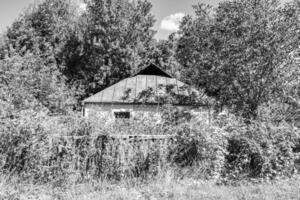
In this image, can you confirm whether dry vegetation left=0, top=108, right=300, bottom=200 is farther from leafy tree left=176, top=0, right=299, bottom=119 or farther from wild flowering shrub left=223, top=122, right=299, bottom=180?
leafy tree left=176, top=0, right=299, bottom=119

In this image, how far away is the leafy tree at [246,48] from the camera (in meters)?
7.16

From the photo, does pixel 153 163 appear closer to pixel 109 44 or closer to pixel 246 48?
pixel 246 48

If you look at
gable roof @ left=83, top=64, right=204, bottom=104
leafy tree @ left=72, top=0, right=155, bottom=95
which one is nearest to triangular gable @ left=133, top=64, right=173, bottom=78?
gable roof @ left=83, top=64, right=204, bottom=104

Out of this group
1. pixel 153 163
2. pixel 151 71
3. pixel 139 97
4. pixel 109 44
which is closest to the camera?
pixel 153 163

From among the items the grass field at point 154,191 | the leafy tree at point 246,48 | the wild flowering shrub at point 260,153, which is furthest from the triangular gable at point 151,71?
the grass field at point 154,191

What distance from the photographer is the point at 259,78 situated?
25.0 ft

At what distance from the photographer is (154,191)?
4176 millimetres

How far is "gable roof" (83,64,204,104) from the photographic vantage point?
1174cm

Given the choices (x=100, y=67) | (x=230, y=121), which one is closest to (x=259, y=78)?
(x=230, y=121)

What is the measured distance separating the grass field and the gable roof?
630cm

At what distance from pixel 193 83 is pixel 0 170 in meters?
8.00

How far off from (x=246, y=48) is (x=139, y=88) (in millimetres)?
6648

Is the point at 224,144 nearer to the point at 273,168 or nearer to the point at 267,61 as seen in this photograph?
the point at 273,168

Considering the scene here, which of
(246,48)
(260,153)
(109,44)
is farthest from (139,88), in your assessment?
(260,153)
